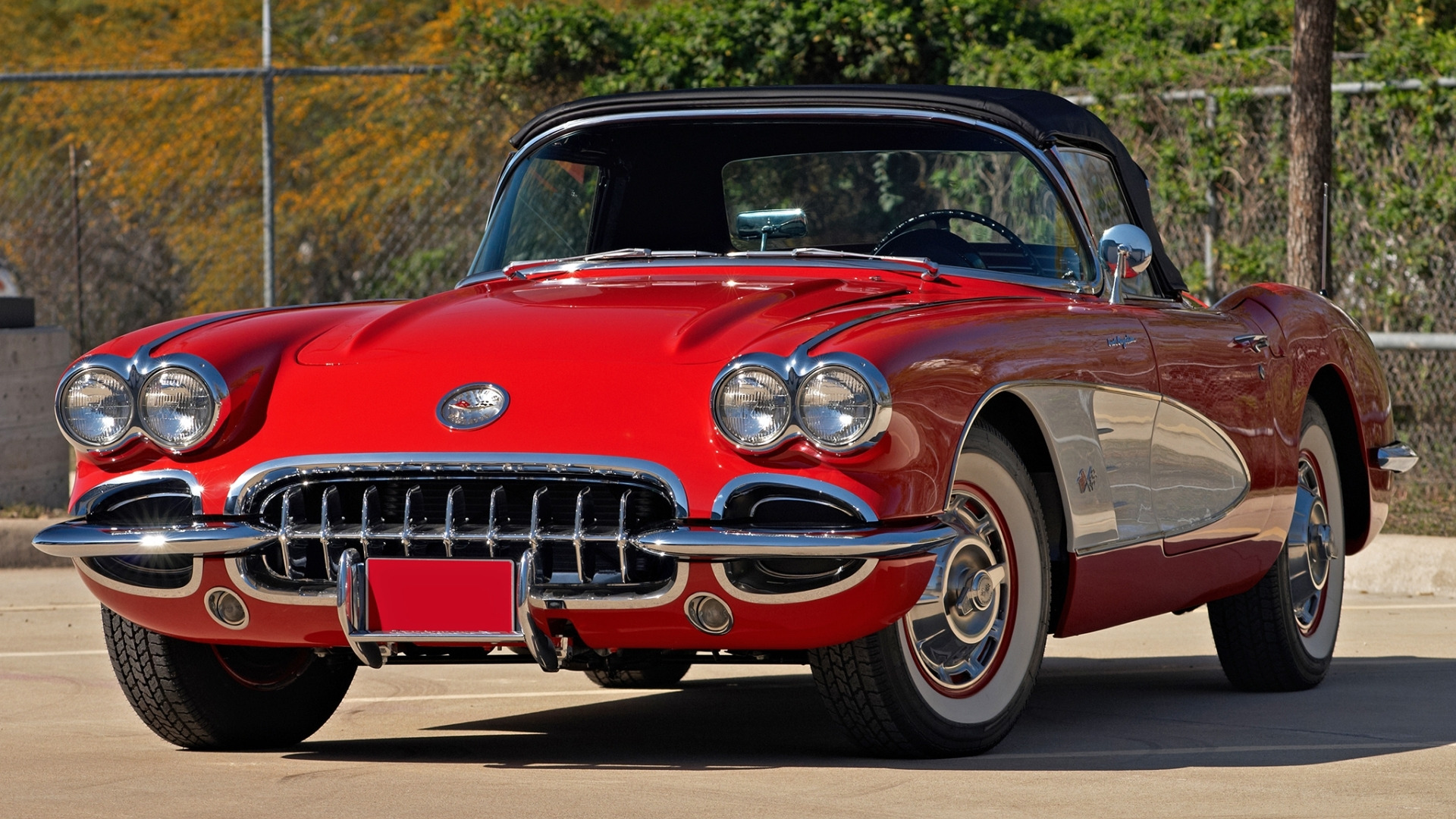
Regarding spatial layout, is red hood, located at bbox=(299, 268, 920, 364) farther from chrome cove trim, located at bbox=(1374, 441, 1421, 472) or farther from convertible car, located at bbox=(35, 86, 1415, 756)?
chrome cove trim, located at bbox=(1374, 441, 1421, 472)

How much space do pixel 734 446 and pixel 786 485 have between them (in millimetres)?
133

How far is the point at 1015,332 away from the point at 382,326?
54.8 inches

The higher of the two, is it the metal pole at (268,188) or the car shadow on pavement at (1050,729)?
the metal pole at (268,188)

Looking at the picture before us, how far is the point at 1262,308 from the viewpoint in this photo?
5.88 meters

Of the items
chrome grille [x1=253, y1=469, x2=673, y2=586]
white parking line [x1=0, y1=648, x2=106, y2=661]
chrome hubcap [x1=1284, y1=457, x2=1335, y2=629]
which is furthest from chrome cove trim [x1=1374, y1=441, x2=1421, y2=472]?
white parking line [x1=0, y1=648, x2=106, y2=661]

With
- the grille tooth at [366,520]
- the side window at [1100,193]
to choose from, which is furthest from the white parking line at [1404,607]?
the grille tooth at [366,520]

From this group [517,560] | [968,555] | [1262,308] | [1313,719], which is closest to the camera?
[517,560]

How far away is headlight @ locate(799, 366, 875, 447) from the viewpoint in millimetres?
3967

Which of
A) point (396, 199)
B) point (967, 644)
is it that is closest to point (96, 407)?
point (967, 644)

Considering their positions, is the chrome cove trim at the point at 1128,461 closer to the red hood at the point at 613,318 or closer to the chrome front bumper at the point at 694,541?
the chrome front bumper at the point at 694,541

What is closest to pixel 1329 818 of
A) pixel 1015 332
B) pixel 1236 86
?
pixel 1015 332

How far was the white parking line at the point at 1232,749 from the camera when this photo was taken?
14.6 ft

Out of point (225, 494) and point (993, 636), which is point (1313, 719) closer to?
point (993, 636)

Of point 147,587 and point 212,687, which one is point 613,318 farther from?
point 212,687
